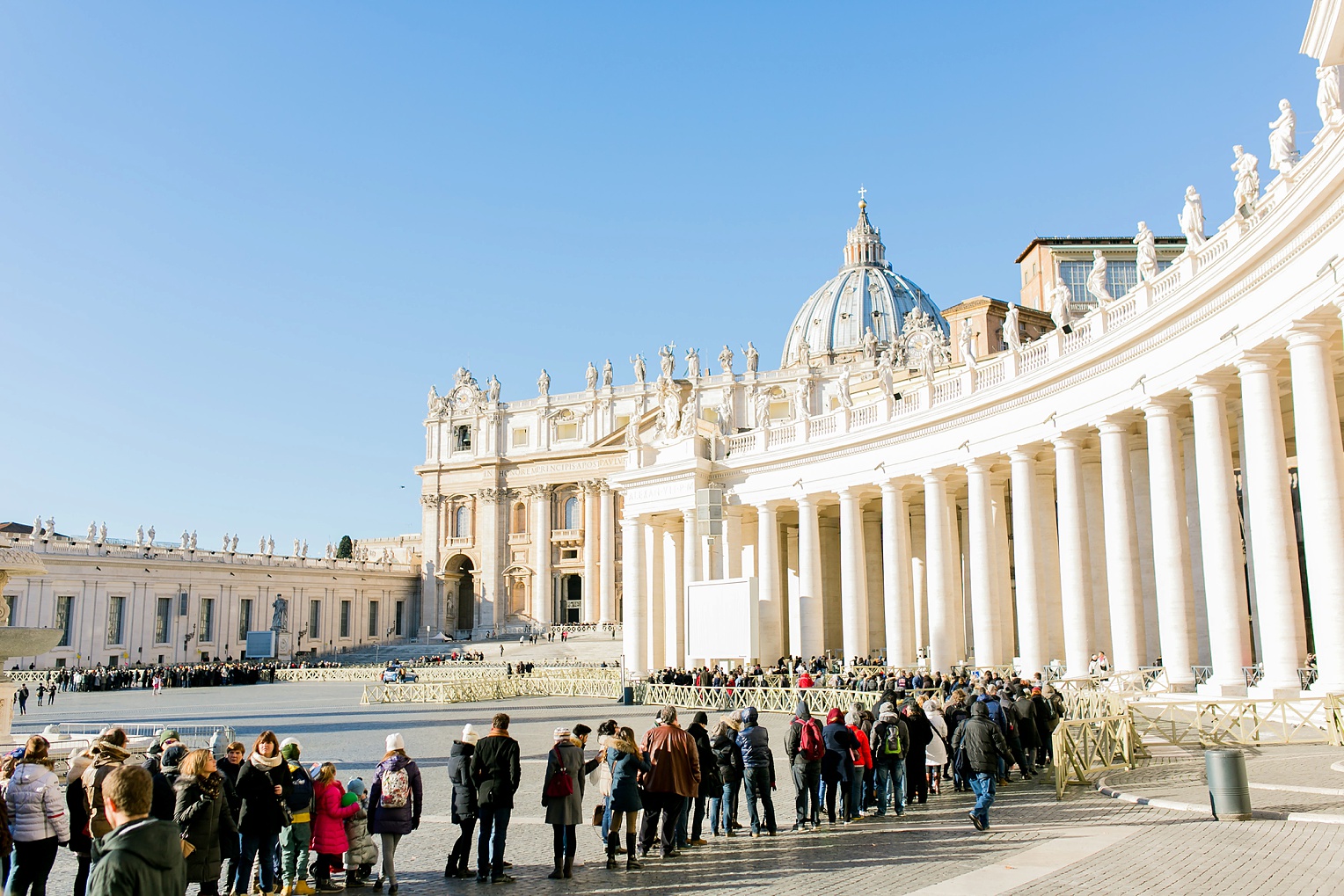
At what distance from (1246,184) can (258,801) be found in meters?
19.9

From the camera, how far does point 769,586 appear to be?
36625 mm

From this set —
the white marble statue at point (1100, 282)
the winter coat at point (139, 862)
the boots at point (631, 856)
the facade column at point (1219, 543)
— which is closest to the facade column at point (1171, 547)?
the facade column at point (1219, 543)

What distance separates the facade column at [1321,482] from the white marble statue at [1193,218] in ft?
14.8

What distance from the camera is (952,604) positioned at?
31.8 metres

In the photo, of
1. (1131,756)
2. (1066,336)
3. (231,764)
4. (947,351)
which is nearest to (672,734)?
(231,764)

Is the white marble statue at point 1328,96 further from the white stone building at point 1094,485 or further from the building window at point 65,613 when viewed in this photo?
the building window at point 65,613

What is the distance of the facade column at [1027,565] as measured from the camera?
28.1 metres

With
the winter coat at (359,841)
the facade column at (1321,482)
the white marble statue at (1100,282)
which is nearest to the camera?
the winter coat at (359,841)

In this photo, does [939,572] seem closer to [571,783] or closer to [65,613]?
[571,783]

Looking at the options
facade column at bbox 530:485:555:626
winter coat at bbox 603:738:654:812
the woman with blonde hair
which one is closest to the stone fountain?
the woman with blonde hair

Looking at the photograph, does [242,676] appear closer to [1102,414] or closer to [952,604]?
[952,604]

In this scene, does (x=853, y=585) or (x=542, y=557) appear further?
(x=542, y=557)

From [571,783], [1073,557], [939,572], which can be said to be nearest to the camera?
[571,783]

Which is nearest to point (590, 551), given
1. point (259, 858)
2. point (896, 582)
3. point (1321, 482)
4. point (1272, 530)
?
point (896, 582)
